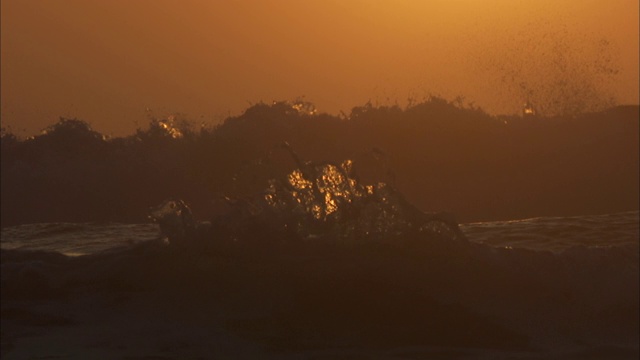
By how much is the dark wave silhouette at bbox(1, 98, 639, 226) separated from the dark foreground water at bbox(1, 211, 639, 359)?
24.2 feet

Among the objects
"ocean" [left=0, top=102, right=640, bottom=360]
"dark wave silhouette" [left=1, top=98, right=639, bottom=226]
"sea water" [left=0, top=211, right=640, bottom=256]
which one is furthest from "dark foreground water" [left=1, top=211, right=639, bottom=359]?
"dark wave silhouette" [left=1, top=98, right=639, bottom=226]

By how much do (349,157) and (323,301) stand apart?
979cm

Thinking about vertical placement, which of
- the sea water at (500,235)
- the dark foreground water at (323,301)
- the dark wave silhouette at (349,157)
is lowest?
the dark foreground water at (323,301)

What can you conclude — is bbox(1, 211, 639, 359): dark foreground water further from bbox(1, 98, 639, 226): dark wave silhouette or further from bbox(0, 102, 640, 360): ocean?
bbox(1, 98, 639, 226): dark wave silhouette

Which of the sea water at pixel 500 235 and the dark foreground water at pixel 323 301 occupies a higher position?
the sea water at pixel 500 235

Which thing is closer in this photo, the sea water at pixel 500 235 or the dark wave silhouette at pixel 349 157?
the sea water at pixel 500 235

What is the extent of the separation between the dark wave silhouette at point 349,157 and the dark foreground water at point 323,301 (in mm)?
7388

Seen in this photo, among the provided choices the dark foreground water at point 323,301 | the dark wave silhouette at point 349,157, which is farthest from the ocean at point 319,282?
the dark wave silhouette at point 349,157

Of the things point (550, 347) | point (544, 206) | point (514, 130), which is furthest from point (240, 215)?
point (514, 130)

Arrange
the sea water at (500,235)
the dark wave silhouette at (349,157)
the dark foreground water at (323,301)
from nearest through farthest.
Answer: the dark foreground water at (323,301) → the sea water at (500,235) → the dark wave silhouette at (349,157)

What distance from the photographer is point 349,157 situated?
1642 centimetres

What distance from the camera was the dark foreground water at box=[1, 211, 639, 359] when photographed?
19.4 ft

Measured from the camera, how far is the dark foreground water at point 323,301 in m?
5.91

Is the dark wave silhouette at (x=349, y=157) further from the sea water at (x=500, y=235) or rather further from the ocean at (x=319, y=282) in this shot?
the ocean at (x=319, y=282)
